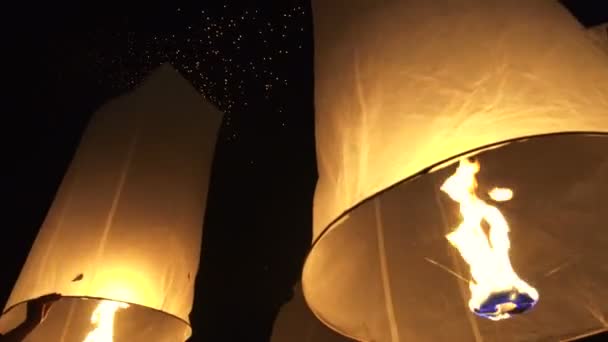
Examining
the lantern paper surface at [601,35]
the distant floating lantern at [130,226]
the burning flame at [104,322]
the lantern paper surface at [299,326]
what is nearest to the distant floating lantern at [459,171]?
the lantern paper surface at [601,35]

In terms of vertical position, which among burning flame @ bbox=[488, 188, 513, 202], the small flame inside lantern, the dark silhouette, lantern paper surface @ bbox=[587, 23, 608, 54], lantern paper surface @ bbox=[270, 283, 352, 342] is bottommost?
lantern paper surface @ bbox=[270, 283, 352, 342]

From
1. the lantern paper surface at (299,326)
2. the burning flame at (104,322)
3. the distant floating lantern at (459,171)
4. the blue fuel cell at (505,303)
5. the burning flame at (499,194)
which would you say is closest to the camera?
the distant floating lantern at (459,171)

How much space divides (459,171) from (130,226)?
2.58ft

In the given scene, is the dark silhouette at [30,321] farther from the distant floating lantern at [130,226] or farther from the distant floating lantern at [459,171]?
the distant floating lantern at [459,171]

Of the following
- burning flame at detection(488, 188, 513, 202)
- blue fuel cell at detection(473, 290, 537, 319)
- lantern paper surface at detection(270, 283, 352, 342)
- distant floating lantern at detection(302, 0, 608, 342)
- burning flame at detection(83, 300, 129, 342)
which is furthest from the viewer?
lantern paper surface at detection(270, 283, 352, 342)

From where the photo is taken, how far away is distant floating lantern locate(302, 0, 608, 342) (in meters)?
0.65

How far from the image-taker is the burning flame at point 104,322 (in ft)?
4.17

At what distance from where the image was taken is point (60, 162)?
2.12 metres

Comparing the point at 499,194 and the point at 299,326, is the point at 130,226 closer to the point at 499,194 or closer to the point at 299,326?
the point at 499,194

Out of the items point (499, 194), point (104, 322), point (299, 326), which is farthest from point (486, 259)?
point (299, 326)

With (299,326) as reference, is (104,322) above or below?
above

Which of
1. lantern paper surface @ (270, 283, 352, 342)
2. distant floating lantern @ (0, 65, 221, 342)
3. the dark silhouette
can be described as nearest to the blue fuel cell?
distant floating lantern @ (0, 65, 221, 342)

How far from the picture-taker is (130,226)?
1263 mm

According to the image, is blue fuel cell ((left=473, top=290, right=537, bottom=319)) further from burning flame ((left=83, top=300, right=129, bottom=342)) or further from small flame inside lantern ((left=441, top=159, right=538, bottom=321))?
burning flame ((left=83, top=300, right=129, bottom=342))
